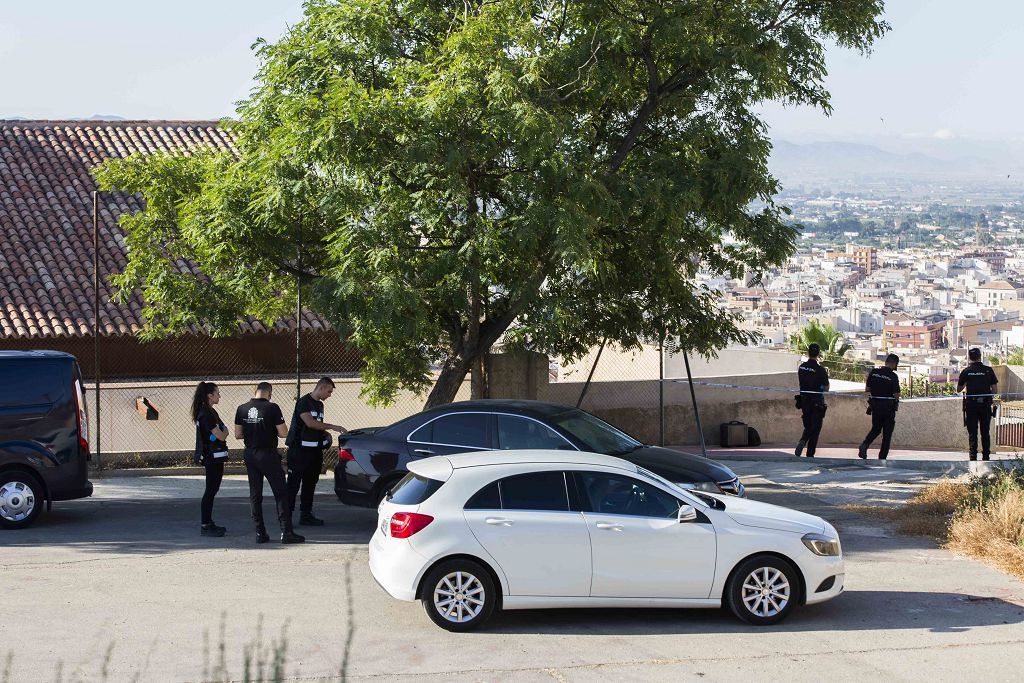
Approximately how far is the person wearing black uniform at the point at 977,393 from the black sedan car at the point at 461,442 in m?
6.17

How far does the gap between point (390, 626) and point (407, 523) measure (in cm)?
88

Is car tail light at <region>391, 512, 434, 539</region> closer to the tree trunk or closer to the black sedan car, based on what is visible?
the black sedan car

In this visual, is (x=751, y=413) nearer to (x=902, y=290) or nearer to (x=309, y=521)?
(x=309, y=521)

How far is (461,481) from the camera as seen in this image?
904cm

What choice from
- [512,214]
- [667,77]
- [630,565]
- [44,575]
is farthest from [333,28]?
[630,565]

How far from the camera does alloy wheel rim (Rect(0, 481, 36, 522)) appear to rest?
12383 mm

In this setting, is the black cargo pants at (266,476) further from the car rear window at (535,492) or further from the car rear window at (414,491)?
the car rear window at (535,492)

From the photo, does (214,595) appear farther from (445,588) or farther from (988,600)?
(988,600)

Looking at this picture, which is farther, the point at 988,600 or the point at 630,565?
the point at 988,600

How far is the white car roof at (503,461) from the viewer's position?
30.2 ft

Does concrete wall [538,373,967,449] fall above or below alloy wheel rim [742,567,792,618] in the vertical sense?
above

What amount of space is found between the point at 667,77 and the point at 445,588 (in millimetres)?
9187

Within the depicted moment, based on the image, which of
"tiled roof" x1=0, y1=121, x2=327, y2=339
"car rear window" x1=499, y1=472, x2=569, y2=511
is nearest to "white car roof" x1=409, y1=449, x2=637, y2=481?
"car rear window" x1=499, y1=472, x2=569, y2=511

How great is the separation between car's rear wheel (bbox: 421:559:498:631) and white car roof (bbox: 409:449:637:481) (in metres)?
0.72
